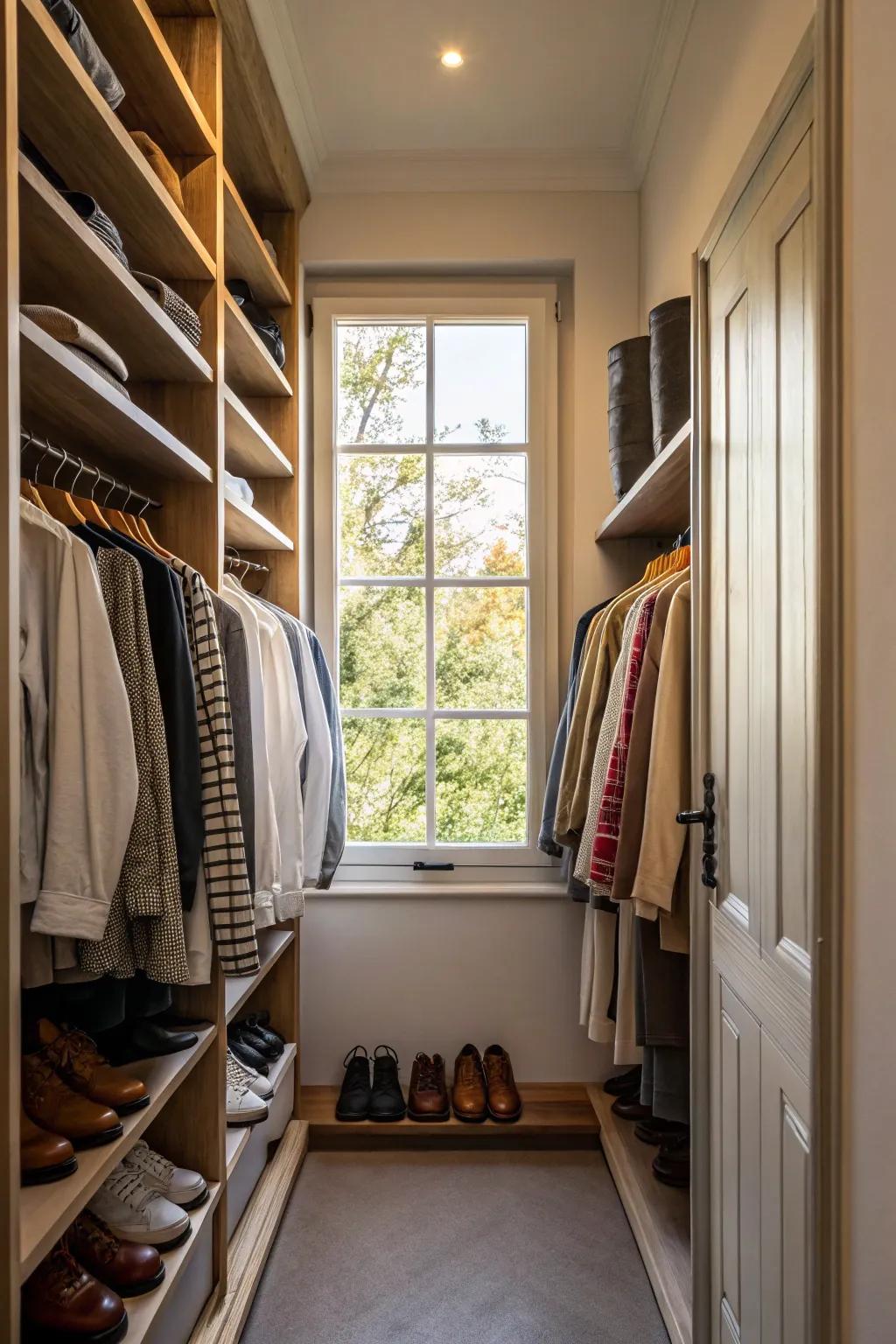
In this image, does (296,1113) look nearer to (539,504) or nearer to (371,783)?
(371,783)

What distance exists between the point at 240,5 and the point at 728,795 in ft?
6.36

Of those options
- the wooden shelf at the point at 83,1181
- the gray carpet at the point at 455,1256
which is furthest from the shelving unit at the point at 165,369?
the gray carpet at the point at 455,1256

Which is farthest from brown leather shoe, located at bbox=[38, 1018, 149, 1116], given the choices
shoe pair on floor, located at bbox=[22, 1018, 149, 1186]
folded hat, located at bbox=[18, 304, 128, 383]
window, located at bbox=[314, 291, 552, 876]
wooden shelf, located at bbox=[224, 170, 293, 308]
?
wooden shelf, located at bbox=[224, 170, 293, 308]

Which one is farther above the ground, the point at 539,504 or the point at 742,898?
the point at 539,504

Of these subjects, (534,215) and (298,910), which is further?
(534,215)

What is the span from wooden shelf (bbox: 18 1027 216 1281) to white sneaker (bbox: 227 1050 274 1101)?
63 cm

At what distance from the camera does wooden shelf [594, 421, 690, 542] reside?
185 centimetres

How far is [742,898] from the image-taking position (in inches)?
53.6

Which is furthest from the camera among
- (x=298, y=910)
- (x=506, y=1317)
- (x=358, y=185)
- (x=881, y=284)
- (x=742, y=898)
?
(x=358, y=185)

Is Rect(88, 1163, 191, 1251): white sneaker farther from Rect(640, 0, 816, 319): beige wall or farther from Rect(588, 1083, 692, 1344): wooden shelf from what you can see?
Rect(640, 0, 816, 319): beige wall

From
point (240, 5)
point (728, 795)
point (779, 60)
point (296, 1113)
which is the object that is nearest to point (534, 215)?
point (240, 5)

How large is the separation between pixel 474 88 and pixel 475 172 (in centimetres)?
34

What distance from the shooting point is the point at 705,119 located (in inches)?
78.2

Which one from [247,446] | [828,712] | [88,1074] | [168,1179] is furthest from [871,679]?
[247,446]
